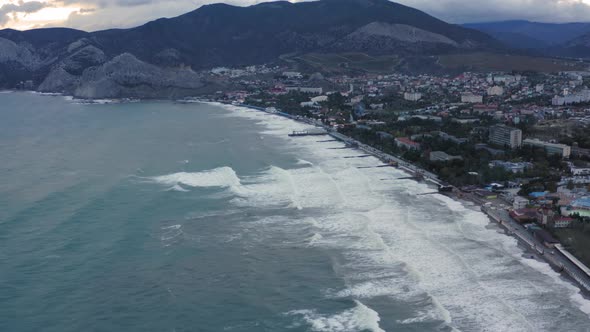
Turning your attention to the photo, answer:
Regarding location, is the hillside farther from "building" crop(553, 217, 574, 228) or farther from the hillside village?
"building" crop(553, 217, 574, 228)

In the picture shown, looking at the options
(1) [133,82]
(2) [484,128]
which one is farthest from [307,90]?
(2) [484,128]

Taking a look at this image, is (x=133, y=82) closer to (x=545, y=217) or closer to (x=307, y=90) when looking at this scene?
(x=307, y=90)

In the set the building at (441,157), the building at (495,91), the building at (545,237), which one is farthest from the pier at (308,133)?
the building at (545,237)

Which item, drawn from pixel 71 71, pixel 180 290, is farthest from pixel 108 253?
pixel 71 71

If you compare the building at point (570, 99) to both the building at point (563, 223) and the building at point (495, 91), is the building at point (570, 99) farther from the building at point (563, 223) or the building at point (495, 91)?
the building at point (563, 223)

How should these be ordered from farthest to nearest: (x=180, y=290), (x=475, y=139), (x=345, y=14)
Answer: (x=345, y=14), (x=475, y=139), (x=180, y=290)

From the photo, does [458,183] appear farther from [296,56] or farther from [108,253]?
[296,56]

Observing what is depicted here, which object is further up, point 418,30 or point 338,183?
point 418,30

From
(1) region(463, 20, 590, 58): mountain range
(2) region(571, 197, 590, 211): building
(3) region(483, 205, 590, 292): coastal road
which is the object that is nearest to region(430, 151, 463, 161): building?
(3) region(483, 205, 590, 292): coastal road
